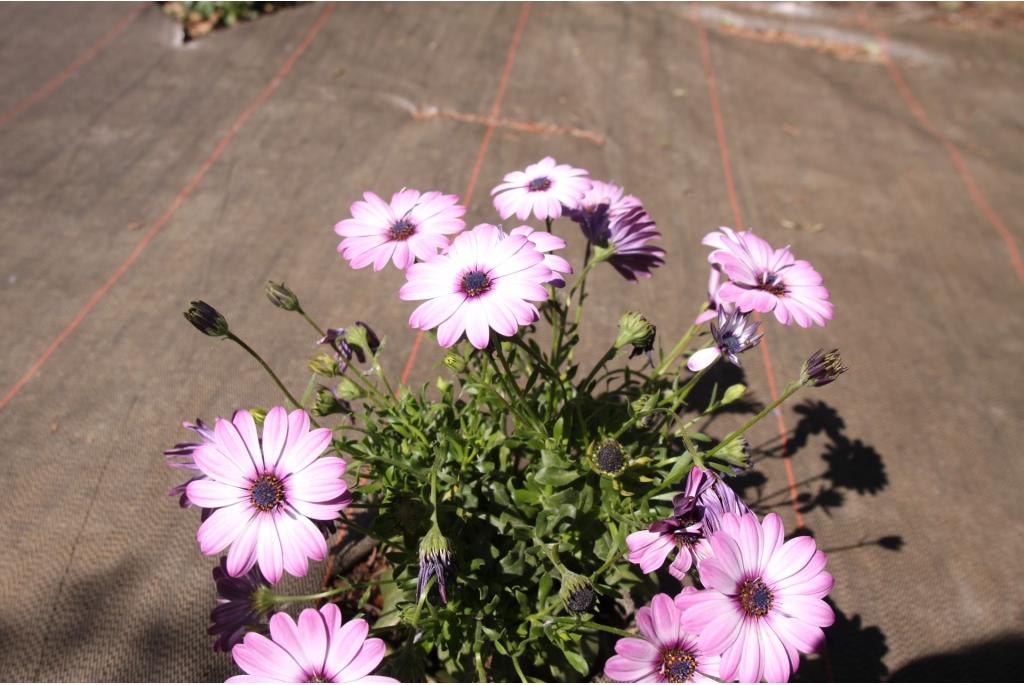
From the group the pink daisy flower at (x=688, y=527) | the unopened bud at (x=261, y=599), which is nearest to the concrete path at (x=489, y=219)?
the unopened bud at (x=261, y=599)

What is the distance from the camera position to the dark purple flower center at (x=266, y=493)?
854mm

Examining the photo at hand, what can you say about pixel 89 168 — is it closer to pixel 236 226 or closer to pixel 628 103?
pixel 236 226

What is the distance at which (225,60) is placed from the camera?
3498 millimetres

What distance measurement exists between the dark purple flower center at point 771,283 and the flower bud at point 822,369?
0.12m

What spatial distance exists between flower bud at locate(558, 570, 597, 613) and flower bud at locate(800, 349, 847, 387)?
49cm

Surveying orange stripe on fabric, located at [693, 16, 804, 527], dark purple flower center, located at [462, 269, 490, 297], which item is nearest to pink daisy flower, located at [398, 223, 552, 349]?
dark purple flower center, located at [462, 269, 490, 297]

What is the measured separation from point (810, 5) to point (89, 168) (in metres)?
4.53

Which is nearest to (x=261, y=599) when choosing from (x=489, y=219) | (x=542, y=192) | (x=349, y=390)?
(x=349, y=390)

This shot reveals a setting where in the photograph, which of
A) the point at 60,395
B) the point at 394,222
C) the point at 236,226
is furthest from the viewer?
the point at 236,226

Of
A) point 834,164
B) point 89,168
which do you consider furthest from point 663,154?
point 89,168

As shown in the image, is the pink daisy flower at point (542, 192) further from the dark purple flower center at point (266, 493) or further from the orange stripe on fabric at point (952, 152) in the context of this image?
the orange stripe on fabric at point (952, 152)

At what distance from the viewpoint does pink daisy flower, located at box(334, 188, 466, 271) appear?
3.36 ft

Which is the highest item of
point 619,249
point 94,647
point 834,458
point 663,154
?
point 619,249

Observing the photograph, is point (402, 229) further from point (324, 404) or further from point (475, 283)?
point (324, 404)
